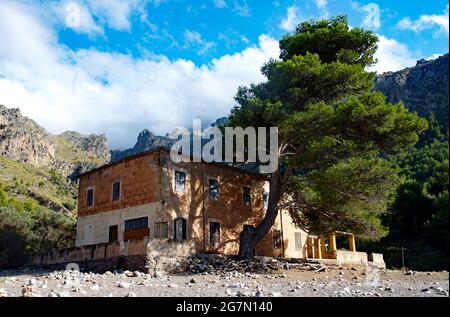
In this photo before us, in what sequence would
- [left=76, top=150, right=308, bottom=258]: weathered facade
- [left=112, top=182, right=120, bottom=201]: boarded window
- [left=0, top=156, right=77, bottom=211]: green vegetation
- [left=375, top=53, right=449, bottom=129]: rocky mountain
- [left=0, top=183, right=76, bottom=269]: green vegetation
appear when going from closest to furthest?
[left=76, top=150, right=308, bottom=258]: weathered facade
[left=112, top=182, right=120, bottom=201]: boarded window
[left=0, top=183, right=76, bottom=269]: green vegetation
[left=375, top=53, right=449, bottom=129]: rocky mountain
[left=0, top=156, right=77, bottom=211]: green vegetation

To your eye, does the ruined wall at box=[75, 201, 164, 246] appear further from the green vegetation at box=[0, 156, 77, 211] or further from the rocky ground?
the green vegetation at box=[0, 156, 77, 211]

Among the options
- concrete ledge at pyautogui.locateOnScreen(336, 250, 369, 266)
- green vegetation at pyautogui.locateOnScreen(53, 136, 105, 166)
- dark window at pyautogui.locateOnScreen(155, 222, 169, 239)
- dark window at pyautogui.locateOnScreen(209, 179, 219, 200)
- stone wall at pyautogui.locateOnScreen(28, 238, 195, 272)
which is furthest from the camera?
green vegetation at pyautogui.locateOnScreen(53, 136, 105, 166)

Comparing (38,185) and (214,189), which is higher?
(38,185)

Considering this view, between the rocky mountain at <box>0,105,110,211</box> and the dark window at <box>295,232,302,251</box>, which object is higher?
the rocky mountain at <box>0,105,110,211</box>

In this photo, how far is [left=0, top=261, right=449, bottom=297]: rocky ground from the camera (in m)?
10.7

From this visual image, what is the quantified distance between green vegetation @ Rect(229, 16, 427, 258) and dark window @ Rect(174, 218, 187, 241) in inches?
128

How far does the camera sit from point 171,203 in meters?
24.0

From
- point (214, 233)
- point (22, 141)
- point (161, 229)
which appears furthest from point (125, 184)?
point (22, 141)

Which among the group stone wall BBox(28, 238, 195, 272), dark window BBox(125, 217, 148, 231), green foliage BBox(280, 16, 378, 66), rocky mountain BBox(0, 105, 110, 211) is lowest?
stone wall BBox(28, 238, 195, 272)

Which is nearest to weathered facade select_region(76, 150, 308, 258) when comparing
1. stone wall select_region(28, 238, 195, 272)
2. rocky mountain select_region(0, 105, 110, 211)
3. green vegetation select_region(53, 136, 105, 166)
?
stone wall select_region(28, 238, 195, 272)

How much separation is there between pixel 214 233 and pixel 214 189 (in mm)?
2694

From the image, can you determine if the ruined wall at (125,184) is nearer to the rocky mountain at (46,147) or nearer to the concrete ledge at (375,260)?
the concrete ledge at (375,260)

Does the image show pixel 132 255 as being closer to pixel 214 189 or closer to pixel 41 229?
pixel 214 189
